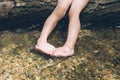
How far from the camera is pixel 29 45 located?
5.40m

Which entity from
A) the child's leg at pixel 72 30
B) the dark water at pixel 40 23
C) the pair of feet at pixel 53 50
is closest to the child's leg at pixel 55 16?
the child's leg at pixel 72 30

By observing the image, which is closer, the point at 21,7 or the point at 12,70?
the point at 12,70

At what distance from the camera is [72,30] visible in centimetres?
513

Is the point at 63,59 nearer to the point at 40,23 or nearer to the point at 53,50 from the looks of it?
the point at 53,50

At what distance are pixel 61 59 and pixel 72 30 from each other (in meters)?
0.60

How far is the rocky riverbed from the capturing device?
184 inches

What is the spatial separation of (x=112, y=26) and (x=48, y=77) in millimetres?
2221

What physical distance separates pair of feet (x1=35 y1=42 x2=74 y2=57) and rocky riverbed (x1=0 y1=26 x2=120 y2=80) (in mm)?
124

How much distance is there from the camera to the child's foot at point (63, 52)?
4895mm

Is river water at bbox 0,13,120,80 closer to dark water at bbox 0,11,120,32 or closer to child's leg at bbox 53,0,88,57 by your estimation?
dark water at bbox 0,11,120,32

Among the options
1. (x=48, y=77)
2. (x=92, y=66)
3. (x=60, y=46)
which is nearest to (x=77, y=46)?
(x=60, y=46)

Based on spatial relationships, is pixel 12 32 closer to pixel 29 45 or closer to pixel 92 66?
pixel 29 45

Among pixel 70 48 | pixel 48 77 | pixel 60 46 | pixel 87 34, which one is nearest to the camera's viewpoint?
pixel 48 77

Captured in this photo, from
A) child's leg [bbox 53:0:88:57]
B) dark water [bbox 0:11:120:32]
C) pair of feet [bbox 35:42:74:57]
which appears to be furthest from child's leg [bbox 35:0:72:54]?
dark water [bbox 0:11:120:32]
